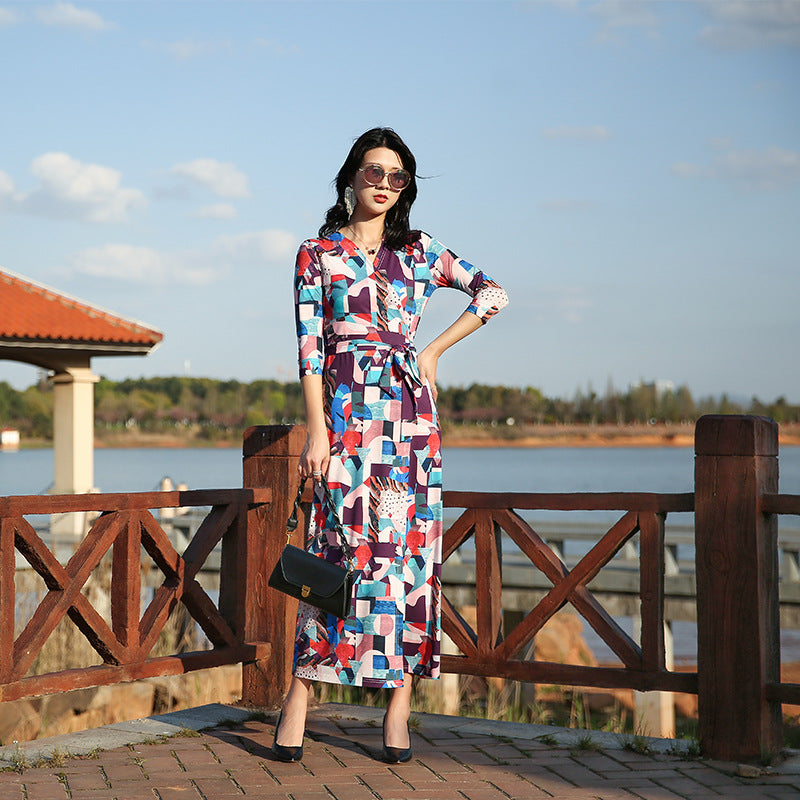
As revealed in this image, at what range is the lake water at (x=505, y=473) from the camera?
95.2 ft

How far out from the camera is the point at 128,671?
400cm

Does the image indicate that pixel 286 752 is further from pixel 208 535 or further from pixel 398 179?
pixel 398 179

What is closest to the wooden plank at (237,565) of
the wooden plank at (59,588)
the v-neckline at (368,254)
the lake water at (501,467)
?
the wooden plank at (59,588)

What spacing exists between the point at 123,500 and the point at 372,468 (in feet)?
3.32

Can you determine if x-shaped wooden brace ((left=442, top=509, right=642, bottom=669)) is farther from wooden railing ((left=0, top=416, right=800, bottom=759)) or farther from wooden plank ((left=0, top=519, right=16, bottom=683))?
wooden plank ((left=0, top=519, right=16, bottom=683))

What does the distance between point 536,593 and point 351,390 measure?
9.15 metres

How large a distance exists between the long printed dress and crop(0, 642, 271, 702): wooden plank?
0.79 meters

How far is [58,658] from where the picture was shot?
927 cm

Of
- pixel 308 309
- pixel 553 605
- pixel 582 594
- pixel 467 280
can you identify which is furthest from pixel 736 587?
pixel 308 309

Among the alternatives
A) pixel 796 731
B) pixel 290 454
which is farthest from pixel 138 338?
pixel 290 454

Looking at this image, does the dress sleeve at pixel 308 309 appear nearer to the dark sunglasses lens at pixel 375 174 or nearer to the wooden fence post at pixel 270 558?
the dark sunglasses lens at pixel 375 174

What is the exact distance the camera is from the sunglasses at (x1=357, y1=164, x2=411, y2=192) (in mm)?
3562

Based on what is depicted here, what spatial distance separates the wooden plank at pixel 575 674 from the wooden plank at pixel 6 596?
1.52 metres

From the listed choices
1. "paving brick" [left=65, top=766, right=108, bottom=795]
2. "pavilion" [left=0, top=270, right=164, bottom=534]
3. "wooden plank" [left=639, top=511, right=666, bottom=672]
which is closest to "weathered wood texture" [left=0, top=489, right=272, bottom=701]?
"paving brick" [left=65, top=766, right=108, bottom=795]
